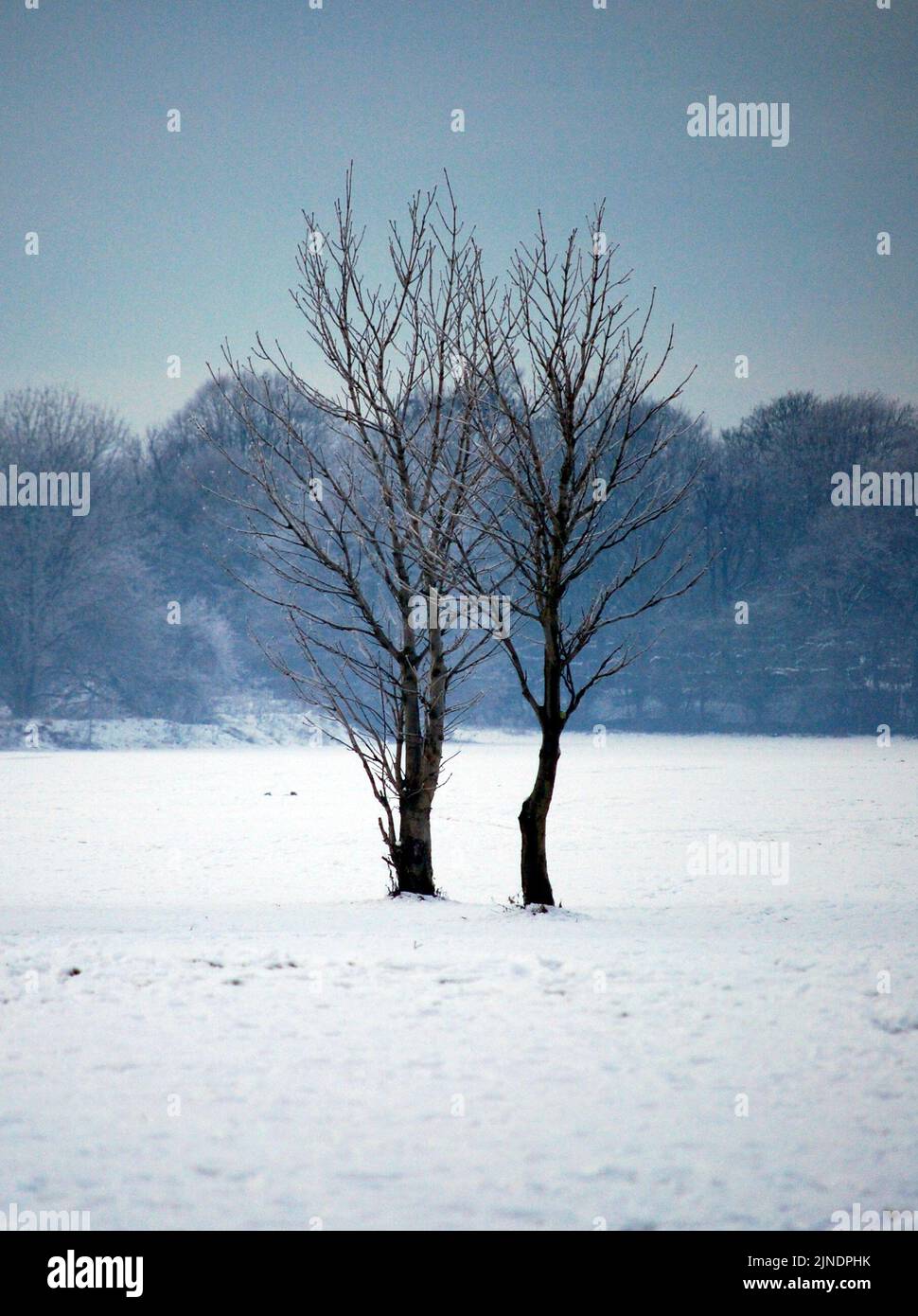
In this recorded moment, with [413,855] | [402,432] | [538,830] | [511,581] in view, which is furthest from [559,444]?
[511,581]

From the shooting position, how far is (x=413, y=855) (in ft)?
45.4

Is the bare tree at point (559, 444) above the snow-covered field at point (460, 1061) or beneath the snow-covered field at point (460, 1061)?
above

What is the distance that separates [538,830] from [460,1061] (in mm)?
5924

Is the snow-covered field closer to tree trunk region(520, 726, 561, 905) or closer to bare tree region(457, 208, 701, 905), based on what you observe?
tree trunk region(520, 726, 561, 905)

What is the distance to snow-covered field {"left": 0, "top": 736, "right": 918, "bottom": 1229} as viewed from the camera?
4941 mm

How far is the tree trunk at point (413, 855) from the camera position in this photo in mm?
13742

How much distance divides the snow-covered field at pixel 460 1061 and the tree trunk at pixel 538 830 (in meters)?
0.43

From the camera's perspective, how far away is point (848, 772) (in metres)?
33.2

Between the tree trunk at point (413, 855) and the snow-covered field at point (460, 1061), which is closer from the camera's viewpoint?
the snow-covered field at point (460, 1061)

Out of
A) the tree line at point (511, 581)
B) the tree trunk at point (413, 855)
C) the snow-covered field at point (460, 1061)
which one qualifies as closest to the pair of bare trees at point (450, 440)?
the tree trunk at point (413, 855)

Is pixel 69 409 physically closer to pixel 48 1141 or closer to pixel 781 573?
pixel 781 573

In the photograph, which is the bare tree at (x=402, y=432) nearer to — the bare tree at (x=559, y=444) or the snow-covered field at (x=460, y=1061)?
the bare tree at (x=559, y=444)

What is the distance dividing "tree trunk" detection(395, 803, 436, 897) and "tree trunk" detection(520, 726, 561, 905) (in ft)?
5.06

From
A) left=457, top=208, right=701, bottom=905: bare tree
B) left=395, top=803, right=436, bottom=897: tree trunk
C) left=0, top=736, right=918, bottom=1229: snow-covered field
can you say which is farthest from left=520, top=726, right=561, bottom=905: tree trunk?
left=395, top=803, right=436, bottom=897: tree trunk
